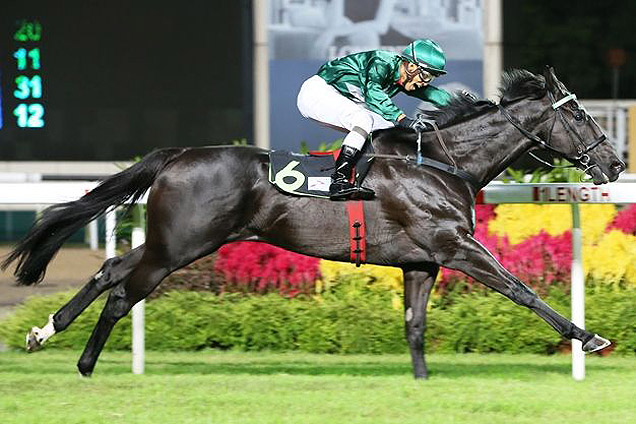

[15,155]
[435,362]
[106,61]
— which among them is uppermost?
[106,61]

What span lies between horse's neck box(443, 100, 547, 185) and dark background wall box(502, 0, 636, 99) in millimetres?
7618

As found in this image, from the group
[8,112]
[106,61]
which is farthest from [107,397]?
[106,61]

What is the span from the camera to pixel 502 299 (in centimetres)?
761

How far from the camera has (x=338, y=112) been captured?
260 inches

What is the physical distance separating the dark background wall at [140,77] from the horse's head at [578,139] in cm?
839

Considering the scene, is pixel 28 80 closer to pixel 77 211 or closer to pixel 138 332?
pixel 77 211

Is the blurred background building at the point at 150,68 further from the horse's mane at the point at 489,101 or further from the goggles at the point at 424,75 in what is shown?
the goggles at the point at 424,75

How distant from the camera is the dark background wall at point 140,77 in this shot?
1489 cm

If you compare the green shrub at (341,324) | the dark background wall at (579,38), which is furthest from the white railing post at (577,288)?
the dark background wall at (579,38)

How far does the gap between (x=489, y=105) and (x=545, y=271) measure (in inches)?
56.6

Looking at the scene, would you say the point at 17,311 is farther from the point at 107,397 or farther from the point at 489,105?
the point at 489,105

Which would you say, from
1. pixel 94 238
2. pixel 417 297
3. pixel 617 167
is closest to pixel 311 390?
pixel 417 297

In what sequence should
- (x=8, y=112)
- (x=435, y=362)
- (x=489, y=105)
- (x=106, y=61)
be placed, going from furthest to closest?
(x=106, y=61) < (x=8, y=112) < (x=435, y=362) < (x=489, y=105)

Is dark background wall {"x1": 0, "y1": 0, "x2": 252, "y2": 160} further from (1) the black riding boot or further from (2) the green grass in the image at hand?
(1) the black riding boot
